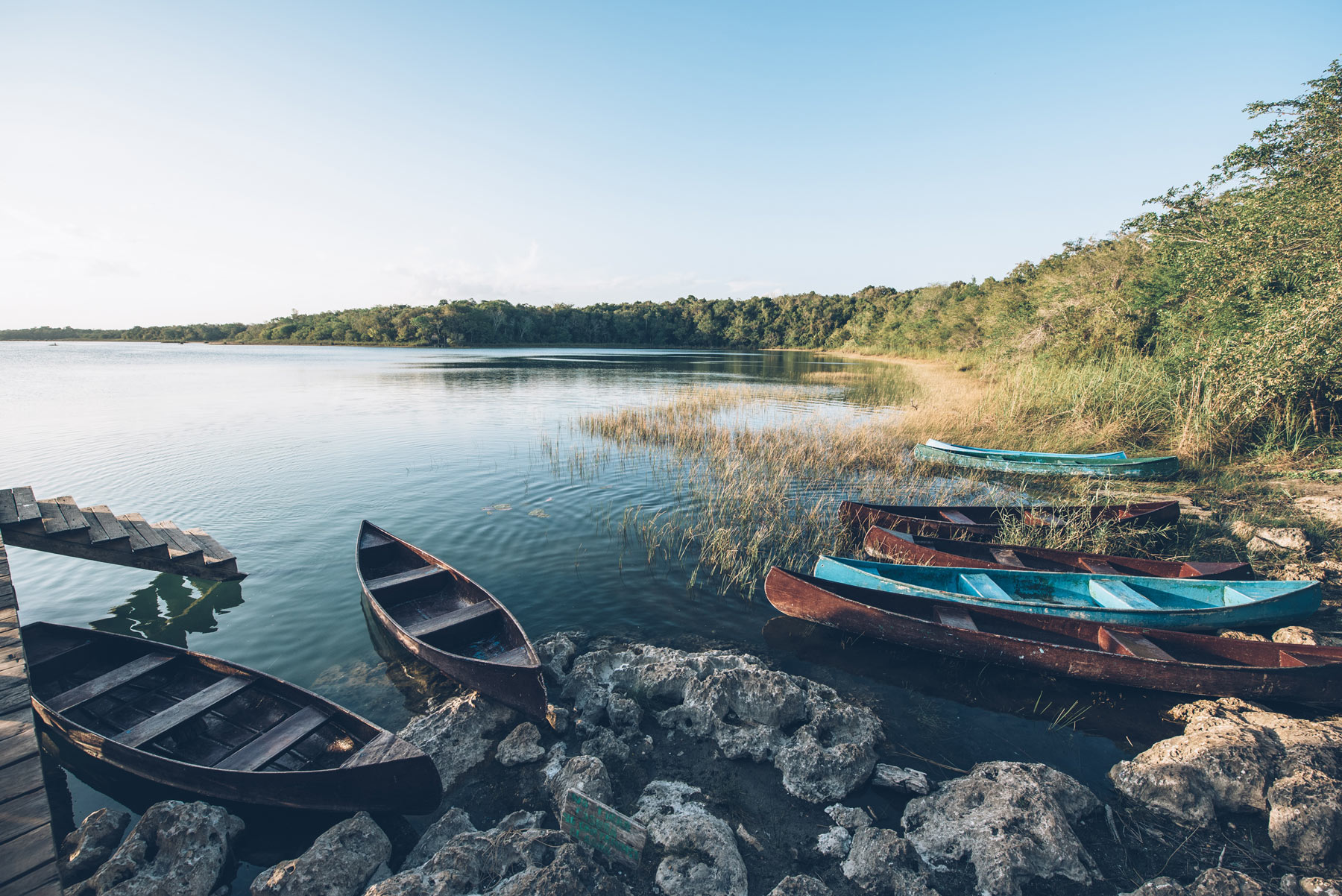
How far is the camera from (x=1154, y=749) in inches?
205

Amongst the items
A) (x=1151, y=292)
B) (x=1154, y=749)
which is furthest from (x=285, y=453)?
(x=1151, y=292)

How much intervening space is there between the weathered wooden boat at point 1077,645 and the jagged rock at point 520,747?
13.3 feet

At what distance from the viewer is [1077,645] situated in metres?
7.30

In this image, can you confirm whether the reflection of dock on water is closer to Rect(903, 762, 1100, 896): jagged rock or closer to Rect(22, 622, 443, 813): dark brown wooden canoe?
Rect(22, 622, 443, 813): dark brown wooden canoe

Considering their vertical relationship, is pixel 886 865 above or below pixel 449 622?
below

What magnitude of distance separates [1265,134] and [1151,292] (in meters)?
8.41

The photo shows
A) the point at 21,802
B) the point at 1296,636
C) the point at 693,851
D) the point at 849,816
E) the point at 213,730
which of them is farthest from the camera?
the point at 1296,636

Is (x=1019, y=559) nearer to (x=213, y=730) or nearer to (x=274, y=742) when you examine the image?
(x=274, y=742)

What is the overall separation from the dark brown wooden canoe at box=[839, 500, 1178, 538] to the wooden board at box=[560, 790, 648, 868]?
8.29m

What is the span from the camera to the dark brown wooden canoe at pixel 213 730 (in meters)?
4.39

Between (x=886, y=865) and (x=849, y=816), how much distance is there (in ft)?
1.81

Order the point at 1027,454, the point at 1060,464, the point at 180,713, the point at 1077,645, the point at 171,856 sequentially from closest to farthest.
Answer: the point at 171,856, the point at 180,713, the point at 1077,645, the point at 1060,464, the point at 1027,454

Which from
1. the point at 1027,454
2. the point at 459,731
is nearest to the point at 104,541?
the point at 459,731

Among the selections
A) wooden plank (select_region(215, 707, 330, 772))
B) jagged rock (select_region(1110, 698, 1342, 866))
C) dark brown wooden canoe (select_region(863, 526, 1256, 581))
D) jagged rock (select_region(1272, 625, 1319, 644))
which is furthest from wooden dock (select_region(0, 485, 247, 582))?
jagged rock (select_region(1272, 625, 1319, 644))
